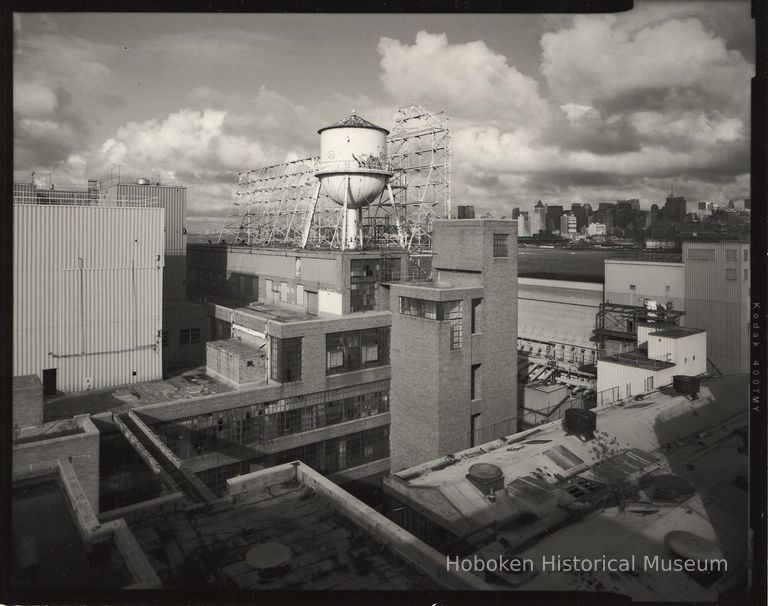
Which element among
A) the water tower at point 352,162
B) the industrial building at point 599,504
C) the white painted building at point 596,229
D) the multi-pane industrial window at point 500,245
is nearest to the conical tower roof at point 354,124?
the water tower at point 352,162

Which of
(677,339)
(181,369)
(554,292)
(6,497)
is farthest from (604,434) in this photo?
(554,292)

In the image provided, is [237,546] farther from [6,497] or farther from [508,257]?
[508,257]

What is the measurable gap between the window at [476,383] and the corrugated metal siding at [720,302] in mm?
14146

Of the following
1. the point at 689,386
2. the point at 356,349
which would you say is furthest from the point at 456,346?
the point at 689,386

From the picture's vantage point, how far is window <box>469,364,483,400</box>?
28172mm

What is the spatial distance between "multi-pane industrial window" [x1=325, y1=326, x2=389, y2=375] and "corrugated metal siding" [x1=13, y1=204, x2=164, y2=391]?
8.17m

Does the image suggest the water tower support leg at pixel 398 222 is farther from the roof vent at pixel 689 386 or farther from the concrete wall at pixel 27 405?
the concrete wall at pixel 27 405

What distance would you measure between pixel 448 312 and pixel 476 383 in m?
4.50

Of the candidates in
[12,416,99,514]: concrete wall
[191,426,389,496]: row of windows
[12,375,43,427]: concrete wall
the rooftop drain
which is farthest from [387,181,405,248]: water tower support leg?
the rooftop drain

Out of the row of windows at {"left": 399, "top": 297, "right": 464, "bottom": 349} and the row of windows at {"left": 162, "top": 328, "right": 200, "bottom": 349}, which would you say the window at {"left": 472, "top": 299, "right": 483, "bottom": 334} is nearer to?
the row of windows at {"left": 399, "top": 297, "right": 464, "bottom": 349}

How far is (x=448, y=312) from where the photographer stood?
26391mm

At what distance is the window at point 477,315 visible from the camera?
28.0 m

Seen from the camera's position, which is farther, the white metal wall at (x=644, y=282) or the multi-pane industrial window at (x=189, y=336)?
the white metal wall at (x=644, y=282)

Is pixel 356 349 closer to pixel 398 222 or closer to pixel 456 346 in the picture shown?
pixel 456 346
